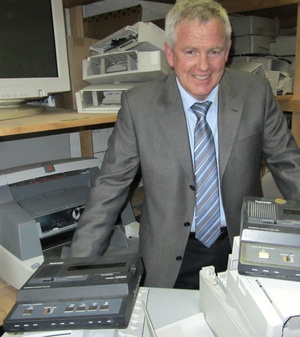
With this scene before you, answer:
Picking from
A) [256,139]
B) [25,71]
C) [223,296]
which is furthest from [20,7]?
[223,296]

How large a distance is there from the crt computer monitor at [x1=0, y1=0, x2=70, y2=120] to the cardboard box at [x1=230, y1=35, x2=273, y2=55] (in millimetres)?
1031

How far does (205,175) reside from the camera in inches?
43.6

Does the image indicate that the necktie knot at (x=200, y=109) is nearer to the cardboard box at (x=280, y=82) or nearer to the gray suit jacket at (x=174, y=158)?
the gray suit jacket at (x=174, y=158)

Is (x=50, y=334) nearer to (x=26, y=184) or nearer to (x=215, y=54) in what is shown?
(x=26, y=184)

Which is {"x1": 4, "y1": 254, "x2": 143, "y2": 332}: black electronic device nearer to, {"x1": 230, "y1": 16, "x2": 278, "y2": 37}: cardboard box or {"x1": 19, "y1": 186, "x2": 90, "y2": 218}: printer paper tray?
{"x1": 19, "y1": 186, "x2": 90, "y2": 218}: printer paper tray

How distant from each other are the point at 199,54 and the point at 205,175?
0.37 m

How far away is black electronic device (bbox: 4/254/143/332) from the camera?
62 cm

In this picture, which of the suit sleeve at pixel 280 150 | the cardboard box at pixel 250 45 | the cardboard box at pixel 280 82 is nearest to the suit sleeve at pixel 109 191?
the suit sleeve at pixel 280 150

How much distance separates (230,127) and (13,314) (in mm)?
787

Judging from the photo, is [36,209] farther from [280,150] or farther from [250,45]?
[250,45]

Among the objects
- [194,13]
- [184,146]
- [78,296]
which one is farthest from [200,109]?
[78,296]

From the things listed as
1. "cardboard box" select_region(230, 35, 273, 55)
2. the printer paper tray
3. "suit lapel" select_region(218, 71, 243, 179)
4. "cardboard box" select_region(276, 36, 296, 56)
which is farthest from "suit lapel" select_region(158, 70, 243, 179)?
"cardboard box" select_region(276, 36, 296, 56)

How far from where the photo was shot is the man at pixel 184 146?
1027 millimetres

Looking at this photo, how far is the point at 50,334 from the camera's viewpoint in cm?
68
